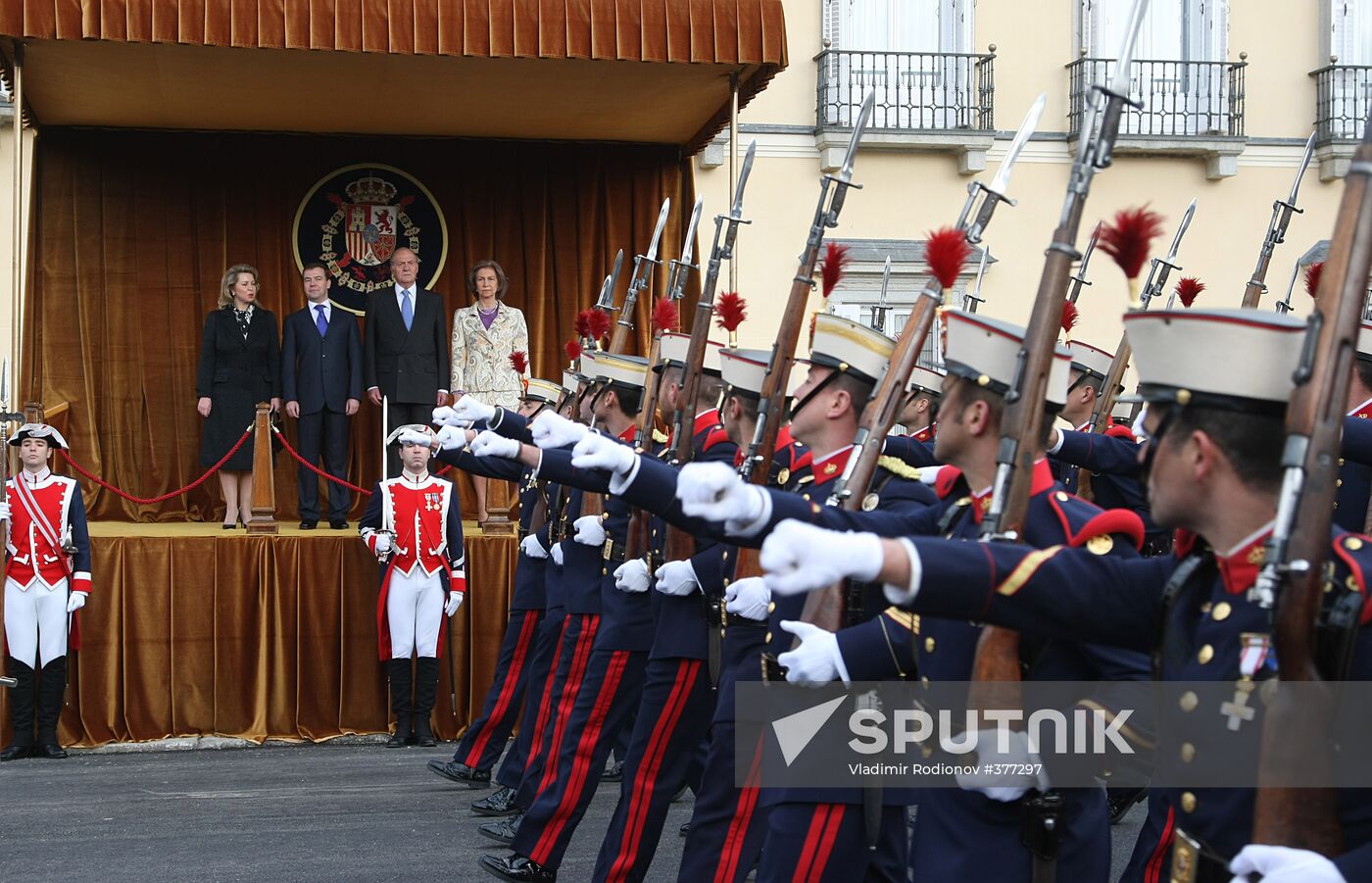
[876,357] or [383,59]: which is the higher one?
[383,59]

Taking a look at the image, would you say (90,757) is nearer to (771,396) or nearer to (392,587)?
(392,587)

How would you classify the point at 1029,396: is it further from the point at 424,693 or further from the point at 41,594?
the point at 41,594

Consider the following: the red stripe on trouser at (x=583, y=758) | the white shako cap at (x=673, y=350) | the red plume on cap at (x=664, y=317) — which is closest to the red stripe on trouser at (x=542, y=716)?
the red stripe on trouser at (x=583, y=758)

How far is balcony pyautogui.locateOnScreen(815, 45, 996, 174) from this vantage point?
12594mm

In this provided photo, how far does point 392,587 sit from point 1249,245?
8168 millimetres

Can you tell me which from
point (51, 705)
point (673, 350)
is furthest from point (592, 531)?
point (51, 705)

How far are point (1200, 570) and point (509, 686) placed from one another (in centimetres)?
539

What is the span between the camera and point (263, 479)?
9.06 metres

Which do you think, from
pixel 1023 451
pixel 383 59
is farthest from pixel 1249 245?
pixel 1023 451

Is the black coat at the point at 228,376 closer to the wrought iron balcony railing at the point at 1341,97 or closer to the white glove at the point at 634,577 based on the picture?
the white glove at the point at 634,577

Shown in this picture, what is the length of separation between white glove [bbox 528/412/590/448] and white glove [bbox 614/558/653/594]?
1.31 metres

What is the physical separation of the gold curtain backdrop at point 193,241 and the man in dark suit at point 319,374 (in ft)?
2.35

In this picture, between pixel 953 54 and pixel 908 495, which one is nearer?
pixel 908 495

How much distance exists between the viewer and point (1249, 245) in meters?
13.3
